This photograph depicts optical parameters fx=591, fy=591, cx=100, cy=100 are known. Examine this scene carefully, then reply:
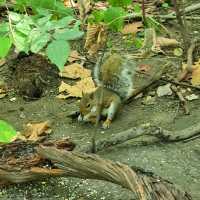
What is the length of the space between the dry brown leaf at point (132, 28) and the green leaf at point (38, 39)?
3.43m

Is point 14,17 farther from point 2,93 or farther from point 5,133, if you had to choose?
point 2,93

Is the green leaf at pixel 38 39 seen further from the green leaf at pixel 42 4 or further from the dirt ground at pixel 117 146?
the dirt ground at pixel 117 146

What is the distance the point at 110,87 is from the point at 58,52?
2.62m

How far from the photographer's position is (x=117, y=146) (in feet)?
11.4

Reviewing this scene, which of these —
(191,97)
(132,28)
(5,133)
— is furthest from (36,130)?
(5,133)

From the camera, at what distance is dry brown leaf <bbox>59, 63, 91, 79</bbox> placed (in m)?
4.80

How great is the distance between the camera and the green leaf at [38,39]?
1.86m

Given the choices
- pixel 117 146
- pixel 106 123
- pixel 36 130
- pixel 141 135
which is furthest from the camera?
pixel 106 123

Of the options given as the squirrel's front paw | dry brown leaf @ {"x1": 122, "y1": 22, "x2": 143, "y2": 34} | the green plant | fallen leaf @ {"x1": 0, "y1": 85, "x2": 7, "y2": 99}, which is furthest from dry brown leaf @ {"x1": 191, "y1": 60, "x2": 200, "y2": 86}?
the green plant

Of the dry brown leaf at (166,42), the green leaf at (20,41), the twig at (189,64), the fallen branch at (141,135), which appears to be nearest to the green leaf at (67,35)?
the green leaf at (20,41)

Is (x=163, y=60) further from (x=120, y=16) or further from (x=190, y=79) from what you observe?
(x=120, y=16)

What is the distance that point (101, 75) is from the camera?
431cm

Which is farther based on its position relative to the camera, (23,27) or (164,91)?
(164,91)

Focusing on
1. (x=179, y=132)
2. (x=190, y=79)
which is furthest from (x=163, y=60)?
(x=179, y=132)
